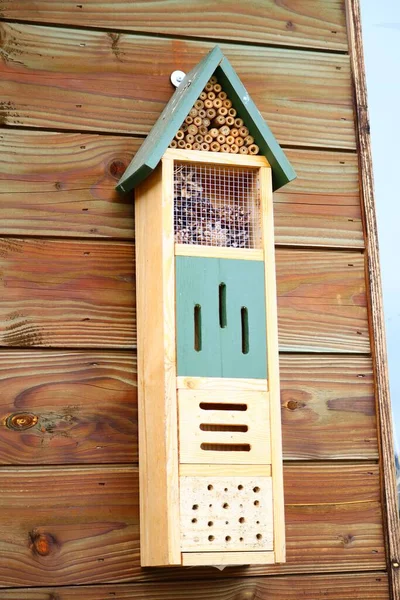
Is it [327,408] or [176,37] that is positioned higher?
[176,37]

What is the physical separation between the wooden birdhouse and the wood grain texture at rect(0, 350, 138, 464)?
0.05m

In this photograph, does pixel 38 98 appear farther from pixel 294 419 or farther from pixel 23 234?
pixel 294 419

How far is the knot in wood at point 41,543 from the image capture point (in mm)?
1685

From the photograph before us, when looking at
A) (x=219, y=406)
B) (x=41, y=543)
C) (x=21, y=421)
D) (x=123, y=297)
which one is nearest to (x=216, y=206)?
(x=123, y=297)

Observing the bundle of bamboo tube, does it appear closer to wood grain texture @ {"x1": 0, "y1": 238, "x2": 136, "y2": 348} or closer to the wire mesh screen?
the wire mesh screen

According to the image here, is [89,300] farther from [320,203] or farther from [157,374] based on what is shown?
[320,203]

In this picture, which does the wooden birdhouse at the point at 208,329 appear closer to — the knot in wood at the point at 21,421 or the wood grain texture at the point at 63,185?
the wood grain texture at the point at 63,185

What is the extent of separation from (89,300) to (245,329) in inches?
10.8

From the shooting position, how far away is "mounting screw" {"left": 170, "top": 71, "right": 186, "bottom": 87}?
191 centimetres

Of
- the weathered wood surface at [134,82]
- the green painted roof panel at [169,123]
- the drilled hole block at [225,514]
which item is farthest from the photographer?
the weathered wood surface at [134,82]

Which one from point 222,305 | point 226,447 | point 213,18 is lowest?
point 226,447

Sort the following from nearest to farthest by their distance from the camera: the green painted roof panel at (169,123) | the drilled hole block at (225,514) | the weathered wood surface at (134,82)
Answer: the drilled hole block at (225,514) → the green painted roof panel at (169,123) → the weathered wood surface at (134,82)

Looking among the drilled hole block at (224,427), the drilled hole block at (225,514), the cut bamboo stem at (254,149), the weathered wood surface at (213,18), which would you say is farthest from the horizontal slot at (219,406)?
the weathered wood surface at (213,18)

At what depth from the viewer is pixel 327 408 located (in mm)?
1882
